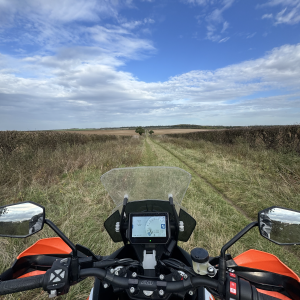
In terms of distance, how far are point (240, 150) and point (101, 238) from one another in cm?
1036

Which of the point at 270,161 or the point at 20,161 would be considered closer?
the point at 20,161

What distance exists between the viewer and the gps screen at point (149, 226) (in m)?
1.30

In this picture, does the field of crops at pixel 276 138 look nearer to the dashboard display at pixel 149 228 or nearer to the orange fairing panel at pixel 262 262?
the orange fairing panel at pixel 262 262

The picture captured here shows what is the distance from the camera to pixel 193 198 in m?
5.52

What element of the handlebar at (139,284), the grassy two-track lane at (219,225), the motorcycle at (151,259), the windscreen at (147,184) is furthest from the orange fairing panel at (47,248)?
the grassy two-track lane at (219,225)

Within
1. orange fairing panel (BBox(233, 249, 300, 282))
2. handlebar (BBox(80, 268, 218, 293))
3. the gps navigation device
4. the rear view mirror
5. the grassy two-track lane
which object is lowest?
the grassy two-track lane

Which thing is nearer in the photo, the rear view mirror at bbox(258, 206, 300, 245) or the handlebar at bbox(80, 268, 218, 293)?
the handlebar at bbox(80, 268, 218, 293)

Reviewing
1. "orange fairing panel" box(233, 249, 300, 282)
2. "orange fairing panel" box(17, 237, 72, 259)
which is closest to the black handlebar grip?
"orange fairing panel" box(17, 237, 72, 259)

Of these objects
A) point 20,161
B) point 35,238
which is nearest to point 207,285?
point 35,238

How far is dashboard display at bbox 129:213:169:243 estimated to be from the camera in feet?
4.23

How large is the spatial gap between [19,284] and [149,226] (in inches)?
29.0

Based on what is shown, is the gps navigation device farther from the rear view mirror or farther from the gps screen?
the rear view mirror

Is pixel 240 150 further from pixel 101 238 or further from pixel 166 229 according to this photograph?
pixel 166 229

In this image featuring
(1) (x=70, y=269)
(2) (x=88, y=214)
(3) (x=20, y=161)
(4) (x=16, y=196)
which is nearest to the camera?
(1) (x=70, y=269)
